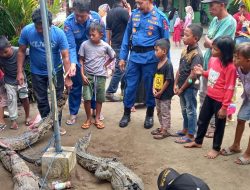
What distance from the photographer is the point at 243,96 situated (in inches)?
176

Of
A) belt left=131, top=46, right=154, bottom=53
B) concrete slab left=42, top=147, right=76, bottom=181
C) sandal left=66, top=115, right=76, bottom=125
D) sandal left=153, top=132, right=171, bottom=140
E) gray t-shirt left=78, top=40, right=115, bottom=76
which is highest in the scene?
belt left=131, top=46, right=154, bottom=53

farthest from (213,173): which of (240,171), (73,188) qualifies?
(73,188)

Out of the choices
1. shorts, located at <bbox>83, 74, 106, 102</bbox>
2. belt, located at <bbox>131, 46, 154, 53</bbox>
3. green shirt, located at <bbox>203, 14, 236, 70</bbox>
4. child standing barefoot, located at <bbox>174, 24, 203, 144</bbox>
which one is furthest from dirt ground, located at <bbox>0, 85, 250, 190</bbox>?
green shirt, located at <bbox>203, 14, 236, 70</bbox>

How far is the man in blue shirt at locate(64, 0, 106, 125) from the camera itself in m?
5.21

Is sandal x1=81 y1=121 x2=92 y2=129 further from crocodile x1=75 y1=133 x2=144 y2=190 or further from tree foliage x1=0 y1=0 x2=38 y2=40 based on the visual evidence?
tree foliage x1=0 y1=0 x2=38 y2=40

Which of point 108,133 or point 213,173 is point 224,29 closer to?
point 213,173

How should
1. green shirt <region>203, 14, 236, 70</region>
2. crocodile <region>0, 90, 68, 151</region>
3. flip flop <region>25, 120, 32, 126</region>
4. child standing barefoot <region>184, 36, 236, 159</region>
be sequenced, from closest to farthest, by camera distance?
child standing barefoot <region>184, 36, 236, 159</region> < green shirt <region>203, 14, 236, 70</region> < crocodile <region>0, 90, 68, 151</region> < flip flop <region>25, 120, 32, 126</region>

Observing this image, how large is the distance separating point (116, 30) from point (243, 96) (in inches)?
146

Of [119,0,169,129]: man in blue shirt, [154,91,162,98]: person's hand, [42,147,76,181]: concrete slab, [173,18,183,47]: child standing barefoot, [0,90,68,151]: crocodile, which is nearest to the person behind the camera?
[42,147,76,181]: concrete slab

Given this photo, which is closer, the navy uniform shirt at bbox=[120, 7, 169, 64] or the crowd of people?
the crowd of people

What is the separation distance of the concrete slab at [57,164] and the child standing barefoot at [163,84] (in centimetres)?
171

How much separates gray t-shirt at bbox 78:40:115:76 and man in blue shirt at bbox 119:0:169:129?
0.33 meters

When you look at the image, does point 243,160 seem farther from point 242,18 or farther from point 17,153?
point 242,18

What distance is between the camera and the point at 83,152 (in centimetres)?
471
